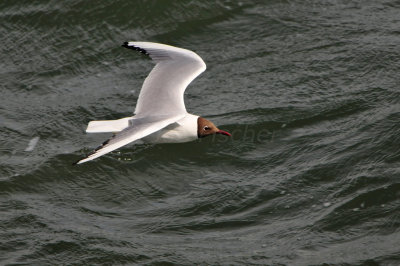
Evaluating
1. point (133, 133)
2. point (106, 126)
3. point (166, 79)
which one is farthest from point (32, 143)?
point (133, 133)

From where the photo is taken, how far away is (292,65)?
29.7 feet

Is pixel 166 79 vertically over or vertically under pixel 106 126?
over

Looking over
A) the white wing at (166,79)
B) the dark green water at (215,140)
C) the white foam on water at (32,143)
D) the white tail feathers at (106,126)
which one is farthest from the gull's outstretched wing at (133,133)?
the white foam on water at (32,143)

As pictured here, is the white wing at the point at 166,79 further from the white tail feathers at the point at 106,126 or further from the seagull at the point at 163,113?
the white tail feathers at the point at 106,126

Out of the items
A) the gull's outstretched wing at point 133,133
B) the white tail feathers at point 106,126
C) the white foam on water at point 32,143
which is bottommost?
the white foam on water at point 32,143

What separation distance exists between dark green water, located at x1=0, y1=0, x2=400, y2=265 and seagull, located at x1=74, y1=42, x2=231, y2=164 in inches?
16.4

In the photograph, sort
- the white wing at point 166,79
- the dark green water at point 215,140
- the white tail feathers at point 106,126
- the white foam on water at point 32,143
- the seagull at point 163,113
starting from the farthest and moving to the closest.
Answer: the white foam on water at point 32,143
the white wing at point 166,79
the white tail feathers at point 106,126
the seagull at point 163,113
the dark green water at point 215,140

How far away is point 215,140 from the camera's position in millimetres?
7887

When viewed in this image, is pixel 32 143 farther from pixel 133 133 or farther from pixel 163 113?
pixel 133 133

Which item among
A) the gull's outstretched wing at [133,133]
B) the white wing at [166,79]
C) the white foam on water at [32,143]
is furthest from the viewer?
the white foam on water at [32,143]

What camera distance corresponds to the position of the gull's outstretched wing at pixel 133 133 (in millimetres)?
5996

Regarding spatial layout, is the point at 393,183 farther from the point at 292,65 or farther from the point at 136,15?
the point at 136,15

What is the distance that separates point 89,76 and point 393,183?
4.31m

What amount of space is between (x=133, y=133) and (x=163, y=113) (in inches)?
33.2
